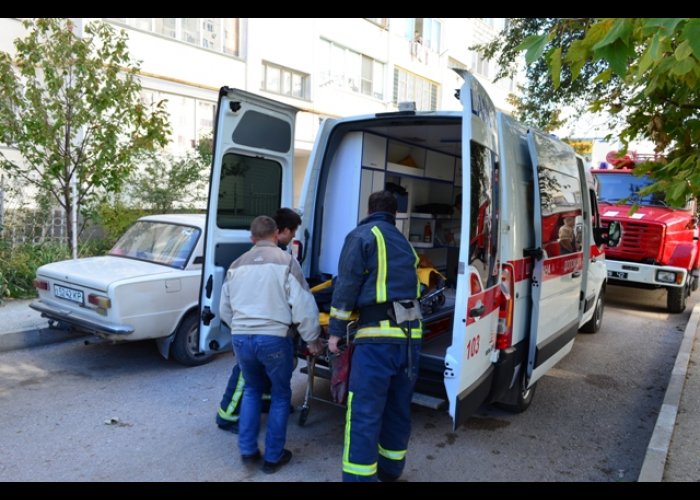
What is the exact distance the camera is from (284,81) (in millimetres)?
18906

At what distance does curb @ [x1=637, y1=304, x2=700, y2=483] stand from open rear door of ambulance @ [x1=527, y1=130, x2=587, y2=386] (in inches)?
36.1

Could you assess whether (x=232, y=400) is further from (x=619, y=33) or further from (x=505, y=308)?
(x=619, y=33)

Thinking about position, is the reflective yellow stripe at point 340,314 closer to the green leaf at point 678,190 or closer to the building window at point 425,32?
the green leaf at point 678,190

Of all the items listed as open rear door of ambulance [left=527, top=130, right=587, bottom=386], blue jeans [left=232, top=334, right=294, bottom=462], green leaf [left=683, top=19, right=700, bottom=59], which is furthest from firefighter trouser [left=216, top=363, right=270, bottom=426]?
green leaf [left=683, top=19, right=700, bottom=59]

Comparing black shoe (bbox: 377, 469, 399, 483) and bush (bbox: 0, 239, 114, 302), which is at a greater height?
bush (bbox: 0, 239, 114, 302)

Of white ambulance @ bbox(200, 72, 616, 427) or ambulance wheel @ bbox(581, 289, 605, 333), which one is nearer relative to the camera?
white ambulance @ bbox(200, 72, 616, 427)

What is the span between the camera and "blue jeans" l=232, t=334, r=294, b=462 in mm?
3691

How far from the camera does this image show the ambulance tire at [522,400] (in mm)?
4516

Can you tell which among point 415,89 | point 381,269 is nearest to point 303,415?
point 381,269

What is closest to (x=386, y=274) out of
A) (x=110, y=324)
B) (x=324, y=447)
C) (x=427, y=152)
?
(x=324, y=447)

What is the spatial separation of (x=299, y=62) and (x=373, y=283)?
16892 millimetres

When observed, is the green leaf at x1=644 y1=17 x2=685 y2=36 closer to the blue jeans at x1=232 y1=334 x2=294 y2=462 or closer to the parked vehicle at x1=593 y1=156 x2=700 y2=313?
the blue jeans at x1=232 y1=334 x2=294 y2=462

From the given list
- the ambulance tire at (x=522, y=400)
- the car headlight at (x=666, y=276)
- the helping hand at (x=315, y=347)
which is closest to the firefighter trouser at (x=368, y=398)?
the helping hand at (x=315, y=347)
